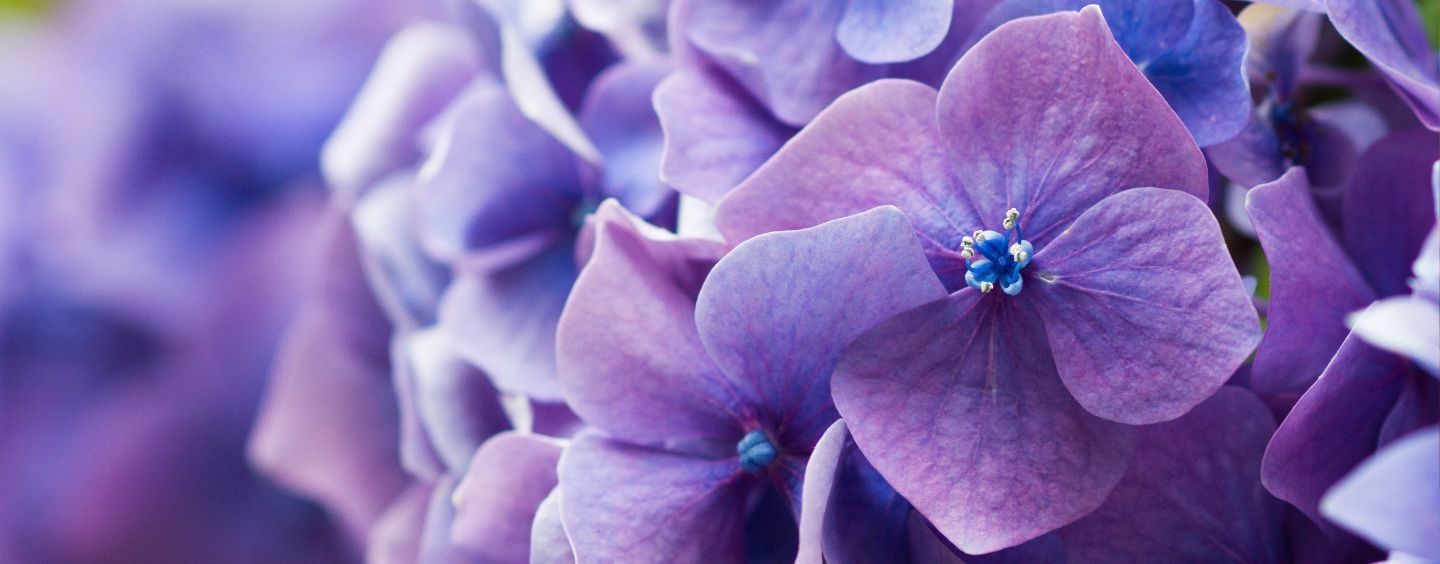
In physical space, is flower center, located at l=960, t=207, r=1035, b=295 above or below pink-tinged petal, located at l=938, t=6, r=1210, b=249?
below

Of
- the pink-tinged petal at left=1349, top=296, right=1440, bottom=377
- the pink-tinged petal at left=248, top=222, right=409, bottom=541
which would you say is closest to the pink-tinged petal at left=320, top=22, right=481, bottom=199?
the pink-tinged petal at left=248, top=222, right=409, bottom=541

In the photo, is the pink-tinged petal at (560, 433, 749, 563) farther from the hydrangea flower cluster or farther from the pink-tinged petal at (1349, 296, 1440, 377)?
the pink-tinged petal at (1349, 296, 1440, 377)

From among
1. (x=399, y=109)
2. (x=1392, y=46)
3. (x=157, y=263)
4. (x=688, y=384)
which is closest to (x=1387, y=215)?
(x=1392, y=46)

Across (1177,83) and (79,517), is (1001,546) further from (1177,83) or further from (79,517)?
(79,517)

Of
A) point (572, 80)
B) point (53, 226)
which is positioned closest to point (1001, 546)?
point (572, 80)

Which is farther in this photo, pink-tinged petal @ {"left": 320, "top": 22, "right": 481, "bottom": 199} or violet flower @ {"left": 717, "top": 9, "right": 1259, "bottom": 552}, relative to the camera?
pink-tinged petal @ {"left": 320, "top": 22, "right": 481, "bottom": 199}

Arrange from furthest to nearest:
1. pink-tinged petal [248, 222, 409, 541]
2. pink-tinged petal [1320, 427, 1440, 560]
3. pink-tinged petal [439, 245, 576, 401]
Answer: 1. pink-tinged petal [248, 222, 409, 541]
2. pink-tinged petal [439, 245, 576, 401]
3. pink-tinged petal [1320, 427, 1440, 560]
